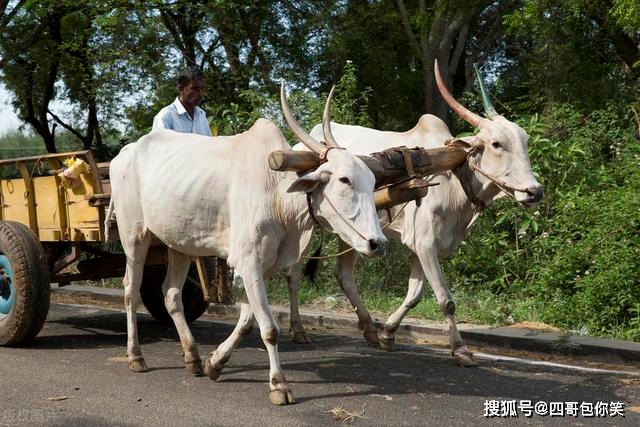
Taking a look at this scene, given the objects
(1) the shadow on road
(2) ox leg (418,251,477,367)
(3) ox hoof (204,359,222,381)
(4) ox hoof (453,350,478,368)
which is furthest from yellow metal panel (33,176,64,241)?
(4) ox hoof (453,350,478,368)

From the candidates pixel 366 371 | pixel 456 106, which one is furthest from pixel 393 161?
pixel 366 371

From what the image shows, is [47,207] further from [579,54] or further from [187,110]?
[579,54]

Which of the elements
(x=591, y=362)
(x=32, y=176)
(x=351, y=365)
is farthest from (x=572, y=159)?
(x=32, y=176)

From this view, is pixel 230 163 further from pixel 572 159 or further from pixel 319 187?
pixel 572 159

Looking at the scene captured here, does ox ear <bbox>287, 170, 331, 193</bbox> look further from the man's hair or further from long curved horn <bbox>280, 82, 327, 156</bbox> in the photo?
the man's hair

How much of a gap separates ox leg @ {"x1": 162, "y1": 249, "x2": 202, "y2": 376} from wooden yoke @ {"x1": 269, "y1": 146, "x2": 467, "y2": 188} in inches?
62.2

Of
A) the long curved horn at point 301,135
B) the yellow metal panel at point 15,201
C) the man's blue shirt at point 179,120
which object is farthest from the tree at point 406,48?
the long curved horn at point 301,135

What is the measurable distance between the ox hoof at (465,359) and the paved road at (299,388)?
2.6 inches

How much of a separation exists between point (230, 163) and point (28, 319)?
7.46 feet

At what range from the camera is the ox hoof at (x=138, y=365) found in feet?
19.4

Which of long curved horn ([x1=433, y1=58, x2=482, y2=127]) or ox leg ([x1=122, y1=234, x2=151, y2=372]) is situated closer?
ox leg ([x1=122, y1=234, x2=151, y2=372])

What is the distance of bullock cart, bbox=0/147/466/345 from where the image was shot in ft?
18.3

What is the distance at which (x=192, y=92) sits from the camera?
6742 mm

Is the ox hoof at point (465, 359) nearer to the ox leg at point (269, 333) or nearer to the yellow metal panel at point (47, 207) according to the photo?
the ox leg at point (269, 333)
